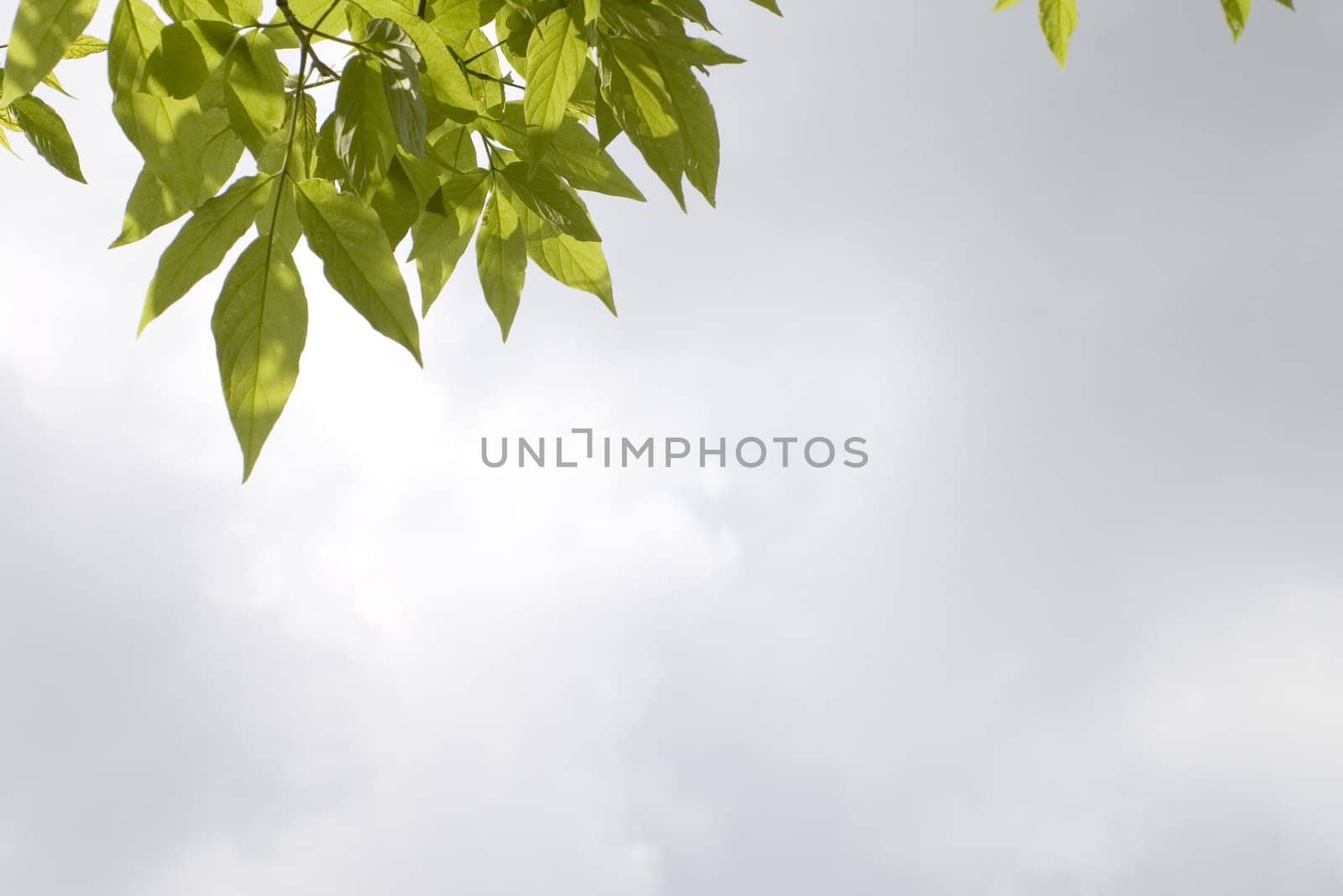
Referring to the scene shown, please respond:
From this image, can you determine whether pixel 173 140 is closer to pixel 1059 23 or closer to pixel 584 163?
pixel 584 163

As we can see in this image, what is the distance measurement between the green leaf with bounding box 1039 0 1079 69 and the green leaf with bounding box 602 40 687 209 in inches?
7.4

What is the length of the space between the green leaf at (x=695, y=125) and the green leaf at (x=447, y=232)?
10cm

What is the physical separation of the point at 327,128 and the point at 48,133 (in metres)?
0.14

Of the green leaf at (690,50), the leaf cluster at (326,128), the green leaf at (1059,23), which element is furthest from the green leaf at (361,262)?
the green leaf at (1059,23)

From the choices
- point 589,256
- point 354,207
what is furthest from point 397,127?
point 589,256

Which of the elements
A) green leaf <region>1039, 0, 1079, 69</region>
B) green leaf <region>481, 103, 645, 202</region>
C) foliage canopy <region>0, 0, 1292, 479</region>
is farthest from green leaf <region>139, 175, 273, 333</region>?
green leaf <region>1039, 0, 1079, 69</region>

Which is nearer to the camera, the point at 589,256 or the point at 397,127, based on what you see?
the point at 397,127

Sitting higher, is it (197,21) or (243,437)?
(197,21)

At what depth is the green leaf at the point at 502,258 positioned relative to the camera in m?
0.41

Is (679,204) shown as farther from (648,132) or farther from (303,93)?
(303,93)

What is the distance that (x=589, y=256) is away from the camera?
1.32 ft

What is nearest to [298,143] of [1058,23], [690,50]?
[690,50]

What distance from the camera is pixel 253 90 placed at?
29cm

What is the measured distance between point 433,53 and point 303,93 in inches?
1.8
